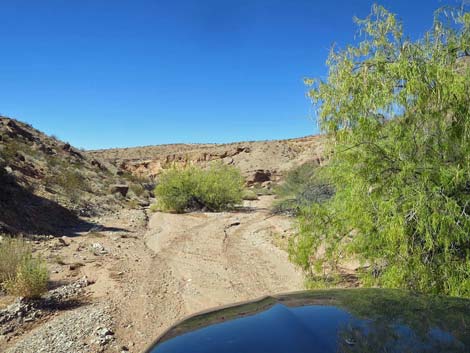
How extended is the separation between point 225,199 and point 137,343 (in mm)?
20820

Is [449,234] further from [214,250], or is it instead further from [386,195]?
[214,250]

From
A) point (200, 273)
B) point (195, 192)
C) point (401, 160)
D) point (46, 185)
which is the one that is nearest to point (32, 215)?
point (46, 185)

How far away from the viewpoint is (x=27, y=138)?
33.4 metres

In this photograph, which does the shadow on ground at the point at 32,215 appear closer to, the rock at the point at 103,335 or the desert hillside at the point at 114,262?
the desert hillside at the point at 114,262

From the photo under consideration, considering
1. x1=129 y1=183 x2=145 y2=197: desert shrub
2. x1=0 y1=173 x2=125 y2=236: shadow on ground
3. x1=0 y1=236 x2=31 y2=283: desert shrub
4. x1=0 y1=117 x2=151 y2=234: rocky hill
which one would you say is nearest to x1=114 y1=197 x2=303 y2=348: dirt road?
x1=0 y1=236 x2=31 y2=283: desert shrub

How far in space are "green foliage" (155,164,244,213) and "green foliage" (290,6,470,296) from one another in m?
18.6

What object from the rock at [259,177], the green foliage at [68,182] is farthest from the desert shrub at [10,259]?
the rock at [259,177]

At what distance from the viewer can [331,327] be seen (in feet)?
7.96

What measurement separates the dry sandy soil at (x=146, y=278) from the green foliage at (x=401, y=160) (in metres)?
2.40

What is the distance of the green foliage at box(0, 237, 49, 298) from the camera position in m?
7.57

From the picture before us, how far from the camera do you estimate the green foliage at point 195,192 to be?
25.8m

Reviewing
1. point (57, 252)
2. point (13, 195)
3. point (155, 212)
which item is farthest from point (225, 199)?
point (57, 252)

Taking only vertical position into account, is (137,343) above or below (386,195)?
below

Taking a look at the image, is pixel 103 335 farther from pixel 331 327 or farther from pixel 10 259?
pixel 331 327
